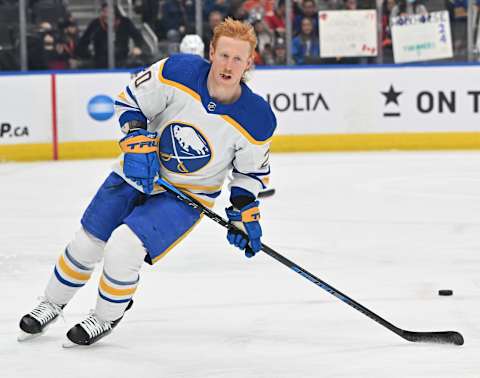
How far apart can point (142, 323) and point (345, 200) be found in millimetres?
A: 2818

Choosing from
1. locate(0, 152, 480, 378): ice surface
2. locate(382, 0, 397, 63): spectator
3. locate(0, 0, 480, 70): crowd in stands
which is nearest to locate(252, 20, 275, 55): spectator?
locate(0, 0, 480, 70): crowd in stands

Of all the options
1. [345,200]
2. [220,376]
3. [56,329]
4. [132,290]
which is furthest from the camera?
[345,200]

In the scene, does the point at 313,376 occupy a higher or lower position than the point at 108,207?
lower

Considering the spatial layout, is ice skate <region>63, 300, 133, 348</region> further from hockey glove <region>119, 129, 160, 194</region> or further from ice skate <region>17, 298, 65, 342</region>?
hockey glove <region>119, 129, 160, 194</region>

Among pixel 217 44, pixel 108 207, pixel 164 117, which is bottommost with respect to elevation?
pixel 108 207

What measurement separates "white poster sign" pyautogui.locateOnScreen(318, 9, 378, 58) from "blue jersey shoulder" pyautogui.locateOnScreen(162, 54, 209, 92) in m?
5.68

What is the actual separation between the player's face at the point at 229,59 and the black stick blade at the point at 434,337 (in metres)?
0.91

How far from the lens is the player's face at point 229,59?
10.1 ft

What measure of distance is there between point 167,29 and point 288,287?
4890 mm

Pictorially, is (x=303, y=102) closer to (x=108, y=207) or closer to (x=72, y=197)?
(x=72, y=197)

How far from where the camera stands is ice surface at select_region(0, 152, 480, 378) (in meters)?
3.10

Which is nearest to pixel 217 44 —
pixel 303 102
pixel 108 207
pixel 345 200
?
pixel 108 207

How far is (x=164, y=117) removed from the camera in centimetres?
322

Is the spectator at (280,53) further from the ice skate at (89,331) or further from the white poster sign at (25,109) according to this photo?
the ice skate at (89,331)
